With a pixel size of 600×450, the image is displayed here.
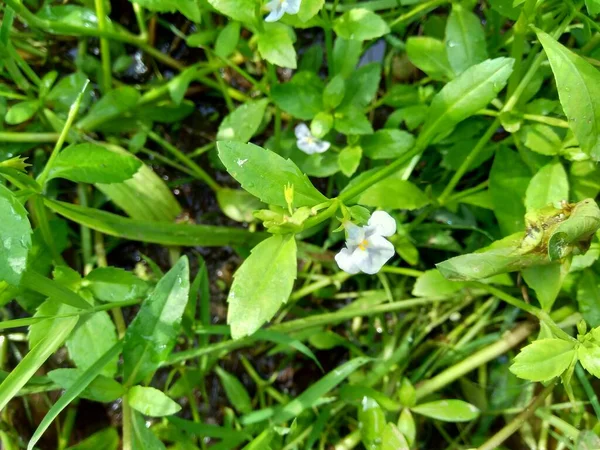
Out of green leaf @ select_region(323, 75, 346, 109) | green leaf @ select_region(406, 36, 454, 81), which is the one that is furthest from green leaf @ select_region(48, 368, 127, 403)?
green leaf @ select_region(406, 36, 454, 81)

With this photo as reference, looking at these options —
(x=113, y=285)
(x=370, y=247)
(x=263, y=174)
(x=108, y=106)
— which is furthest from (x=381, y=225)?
(x=108, y=106)

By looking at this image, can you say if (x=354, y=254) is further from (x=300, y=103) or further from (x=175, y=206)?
(x=175, y=206)

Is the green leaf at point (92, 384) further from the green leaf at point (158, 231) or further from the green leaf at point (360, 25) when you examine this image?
the green leaf at point (360, 25)

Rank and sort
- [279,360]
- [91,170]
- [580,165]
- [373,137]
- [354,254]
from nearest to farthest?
[354,254], [91,170], [580,165], [373,137], [279,360]

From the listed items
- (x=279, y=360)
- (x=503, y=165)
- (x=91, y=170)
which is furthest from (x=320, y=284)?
(x=91, y=170)

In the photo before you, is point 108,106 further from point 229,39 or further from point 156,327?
point 156,327

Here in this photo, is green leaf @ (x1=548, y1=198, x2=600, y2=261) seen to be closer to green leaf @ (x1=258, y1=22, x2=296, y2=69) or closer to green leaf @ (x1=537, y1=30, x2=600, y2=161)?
green leaf @ (x1=537, y1=30, x2=600, y2=161)
